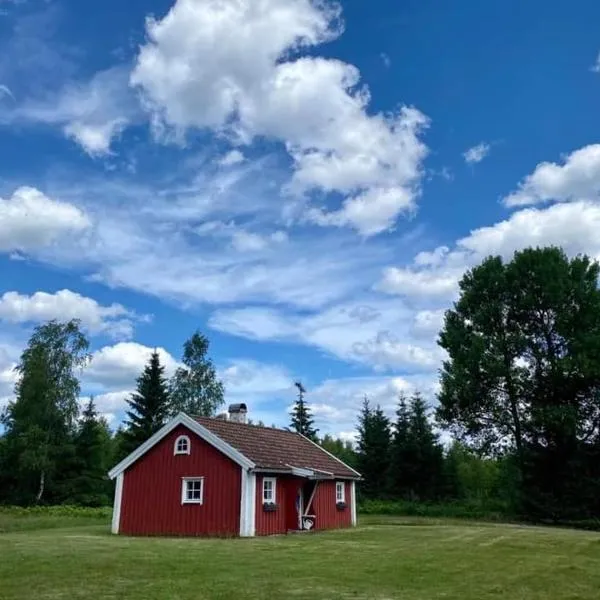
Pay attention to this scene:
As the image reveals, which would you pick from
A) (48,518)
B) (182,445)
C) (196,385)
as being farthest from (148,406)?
(182,445)

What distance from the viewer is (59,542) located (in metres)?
19.2

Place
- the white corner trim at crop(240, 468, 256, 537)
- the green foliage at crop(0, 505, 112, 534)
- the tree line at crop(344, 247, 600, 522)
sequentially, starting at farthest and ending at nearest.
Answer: the tree line at crop(344, 247, 600, 522) → the green foliage at crop(0, 505, 112, 534) → the white corner trim at crop(240, 468, 256, 537)

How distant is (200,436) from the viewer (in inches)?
985

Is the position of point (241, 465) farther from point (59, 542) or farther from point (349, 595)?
point (349, 595)

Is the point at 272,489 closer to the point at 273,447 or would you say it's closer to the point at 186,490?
the point at 273,447

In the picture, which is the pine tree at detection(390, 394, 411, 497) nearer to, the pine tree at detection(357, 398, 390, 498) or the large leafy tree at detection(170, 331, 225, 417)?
the pine tree at detection(357, 398, 390, 498)

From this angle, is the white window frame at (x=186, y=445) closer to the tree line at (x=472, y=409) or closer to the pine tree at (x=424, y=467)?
the tree line at (x=472, y=409)

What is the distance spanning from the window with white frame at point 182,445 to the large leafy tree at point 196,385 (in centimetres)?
2688

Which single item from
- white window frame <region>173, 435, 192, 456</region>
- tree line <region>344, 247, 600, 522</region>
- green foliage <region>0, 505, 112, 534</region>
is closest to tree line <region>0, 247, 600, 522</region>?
tree line <region>344, 247, 600, 522</region>

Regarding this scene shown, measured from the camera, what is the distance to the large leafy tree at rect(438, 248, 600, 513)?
35.9m

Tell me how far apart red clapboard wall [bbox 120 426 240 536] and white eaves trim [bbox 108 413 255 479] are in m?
0.18

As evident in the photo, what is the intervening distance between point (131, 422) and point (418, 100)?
124ft

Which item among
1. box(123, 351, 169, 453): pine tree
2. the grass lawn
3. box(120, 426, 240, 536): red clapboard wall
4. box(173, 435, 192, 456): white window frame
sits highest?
box(123, 351, 169, 453): pine tree

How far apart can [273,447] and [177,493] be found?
4768 millimetres
